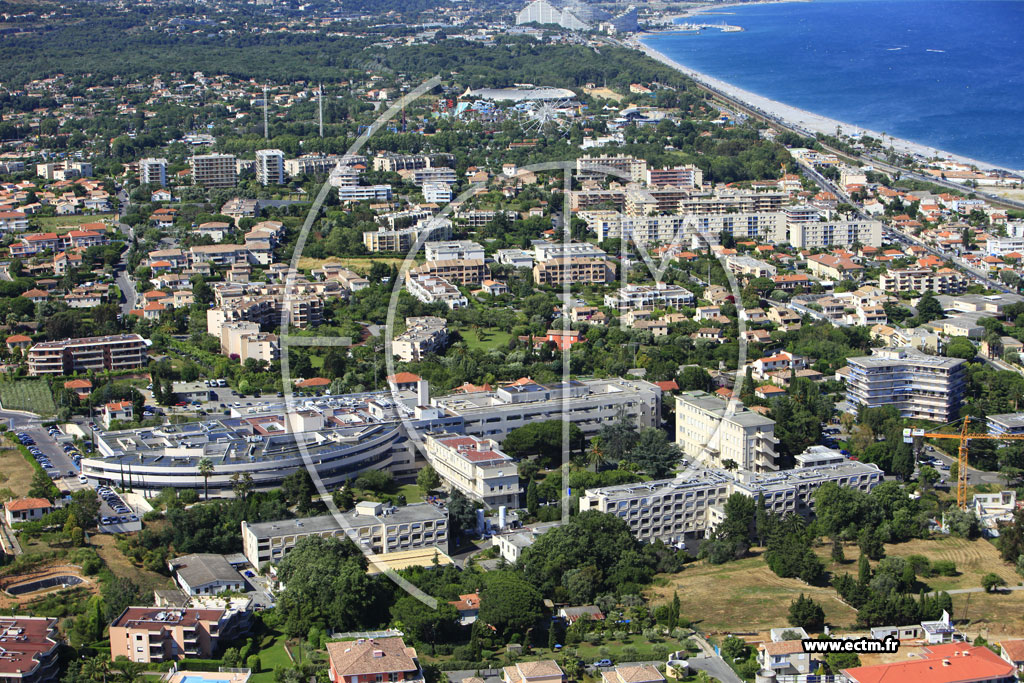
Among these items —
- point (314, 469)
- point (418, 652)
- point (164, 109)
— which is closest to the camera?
point (418, 652)

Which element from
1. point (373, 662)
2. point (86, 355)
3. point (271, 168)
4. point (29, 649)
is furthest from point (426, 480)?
point (271, 168)

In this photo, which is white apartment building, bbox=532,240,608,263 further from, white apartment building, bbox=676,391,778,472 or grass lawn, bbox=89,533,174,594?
grass lawn, bbox=89,533,174,594

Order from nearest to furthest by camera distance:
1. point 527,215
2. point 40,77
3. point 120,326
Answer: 1. point 120,326
2. point 527,215
3. point 40,77

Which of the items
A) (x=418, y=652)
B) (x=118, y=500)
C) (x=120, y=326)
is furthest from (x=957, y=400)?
(x=120, y=326)

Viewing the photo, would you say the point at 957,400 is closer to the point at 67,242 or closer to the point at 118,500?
the point at 118,500

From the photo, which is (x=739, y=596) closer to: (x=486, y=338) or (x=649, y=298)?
(x=486, y=338)

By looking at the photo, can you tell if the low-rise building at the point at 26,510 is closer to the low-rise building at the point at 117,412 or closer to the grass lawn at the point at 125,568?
the grass lawn at the point at 125,568
